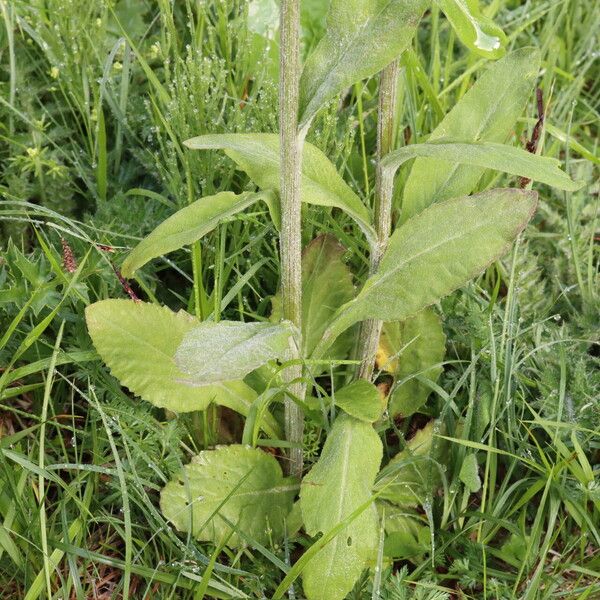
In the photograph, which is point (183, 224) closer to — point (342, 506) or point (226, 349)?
point (226, 349)

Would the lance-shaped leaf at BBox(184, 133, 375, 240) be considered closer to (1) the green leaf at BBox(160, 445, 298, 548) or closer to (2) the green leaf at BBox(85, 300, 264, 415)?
(2) the green leaf at BBox(85, 300, 264, 415)

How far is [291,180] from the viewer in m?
1.29

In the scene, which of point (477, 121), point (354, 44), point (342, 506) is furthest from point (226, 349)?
point (477, 121)

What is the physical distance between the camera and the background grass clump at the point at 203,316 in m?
1.52

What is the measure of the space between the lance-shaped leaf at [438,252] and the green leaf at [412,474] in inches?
12.4

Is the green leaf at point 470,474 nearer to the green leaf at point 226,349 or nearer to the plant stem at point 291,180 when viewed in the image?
the plant stem at point 291,180

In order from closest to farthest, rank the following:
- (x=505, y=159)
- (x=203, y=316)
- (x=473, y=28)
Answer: (x=473, y=28) → (x=505, y=159) → (x=203, y=316)

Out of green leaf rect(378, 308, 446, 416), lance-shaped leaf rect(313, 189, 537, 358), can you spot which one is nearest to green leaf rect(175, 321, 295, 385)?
lance-shaped leaf rect(313, 189, 537, 358)

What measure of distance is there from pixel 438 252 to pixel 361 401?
299mm

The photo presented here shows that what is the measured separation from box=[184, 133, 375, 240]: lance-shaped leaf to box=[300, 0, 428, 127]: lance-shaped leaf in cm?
19

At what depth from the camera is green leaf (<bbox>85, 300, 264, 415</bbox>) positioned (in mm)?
1566

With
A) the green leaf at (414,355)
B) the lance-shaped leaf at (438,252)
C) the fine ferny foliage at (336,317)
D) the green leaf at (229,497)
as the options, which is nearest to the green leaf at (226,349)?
the fine ferny foliage at (336,317)

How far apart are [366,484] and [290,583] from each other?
213 millimetres

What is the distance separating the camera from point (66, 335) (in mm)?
1787
